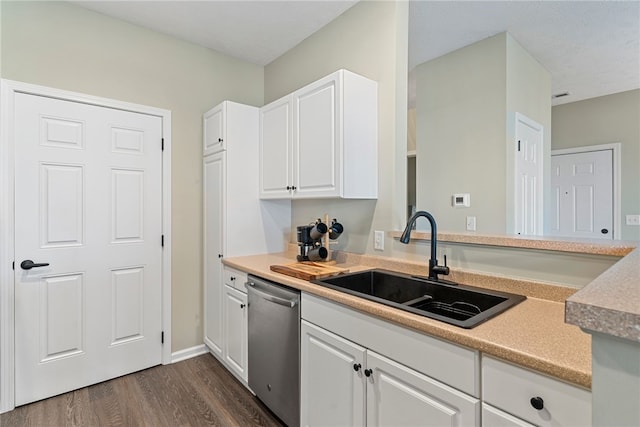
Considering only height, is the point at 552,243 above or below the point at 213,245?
above

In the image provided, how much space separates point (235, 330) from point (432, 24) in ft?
9.20

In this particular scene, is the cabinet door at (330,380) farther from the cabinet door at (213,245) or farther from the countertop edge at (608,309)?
the cabinet door at (213,245)

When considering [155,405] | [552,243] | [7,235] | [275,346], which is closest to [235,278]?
[275,346]

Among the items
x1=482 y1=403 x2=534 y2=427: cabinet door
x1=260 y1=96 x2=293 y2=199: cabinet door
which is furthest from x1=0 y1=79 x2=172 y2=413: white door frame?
x1=482 y1=403 x2=534 y2=427: cabinet door

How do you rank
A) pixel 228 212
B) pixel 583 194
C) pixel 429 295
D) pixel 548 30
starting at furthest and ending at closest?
pixel 583 194, pixel 548 30, pixel 228 212, pixel 429 295

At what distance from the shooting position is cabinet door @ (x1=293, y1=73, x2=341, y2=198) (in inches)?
77.9

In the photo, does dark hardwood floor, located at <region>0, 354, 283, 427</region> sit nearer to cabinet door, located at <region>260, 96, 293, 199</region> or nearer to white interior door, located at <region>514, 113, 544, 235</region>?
cabinet door, located at <region>260, 96, 293, 199</region>

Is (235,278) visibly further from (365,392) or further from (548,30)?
(548,30)

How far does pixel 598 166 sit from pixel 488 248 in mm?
3850

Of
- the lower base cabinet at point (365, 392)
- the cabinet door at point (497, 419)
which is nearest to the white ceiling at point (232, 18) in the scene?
Result: the lower base cabinet at point (365, 392)

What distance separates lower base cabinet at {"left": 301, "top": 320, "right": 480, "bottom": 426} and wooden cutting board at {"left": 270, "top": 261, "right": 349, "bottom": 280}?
10.0 inches

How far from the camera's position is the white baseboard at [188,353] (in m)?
2.65

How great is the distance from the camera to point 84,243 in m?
2.28

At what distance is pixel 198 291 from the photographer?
2.81 metres
